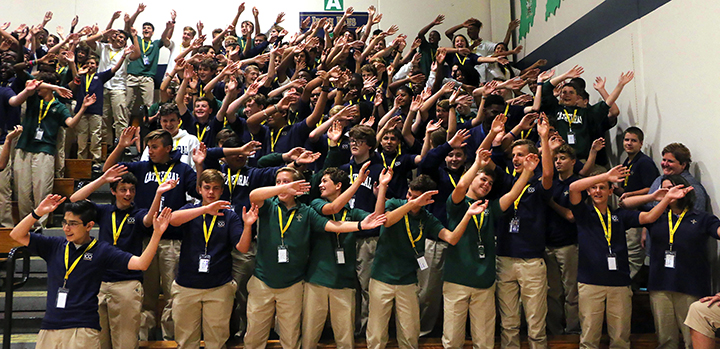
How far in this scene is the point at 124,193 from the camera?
4.72 meters

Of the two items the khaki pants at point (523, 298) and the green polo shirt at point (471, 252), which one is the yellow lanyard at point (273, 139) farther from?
the khaki pants at point (523, 298)

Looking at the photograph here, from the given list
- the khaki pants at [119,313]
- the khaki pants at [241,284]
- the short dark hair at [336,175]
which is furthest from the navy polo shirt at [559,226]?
the khaki pants at [119,313]

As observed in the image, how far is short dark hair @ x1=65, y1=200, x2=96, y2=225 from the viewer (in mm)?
4121

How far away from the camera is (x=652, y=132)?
6176mm

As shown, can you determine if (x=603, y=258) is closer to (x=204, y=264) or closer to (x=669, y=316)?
(x=669, y=316)

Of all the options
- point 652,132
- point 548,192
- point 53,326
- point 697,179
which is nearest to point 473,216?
point 548,192

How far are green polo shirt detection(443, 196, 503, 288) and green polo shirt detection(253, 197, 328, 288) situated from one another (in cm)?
112

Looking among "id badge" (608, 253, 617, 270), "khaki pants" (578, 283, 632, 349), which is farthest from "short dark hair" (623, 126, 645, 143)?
"khaki pants" (578, 283, 632, 349)

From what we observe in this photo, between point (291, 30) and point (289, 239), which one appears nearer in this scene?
point (289, 239)

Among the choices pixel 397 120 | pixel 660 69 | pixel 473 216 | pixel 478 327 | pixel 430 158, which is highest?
pixel 660 69

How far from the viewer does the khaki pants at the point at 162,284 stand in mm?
4879

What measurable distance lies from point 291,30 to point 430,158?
24.8ft

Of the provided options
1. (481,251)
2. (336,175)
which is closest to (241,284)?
(336,175)

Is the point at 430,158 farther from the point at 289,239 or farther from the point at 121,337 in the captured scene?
the point at 121,337
